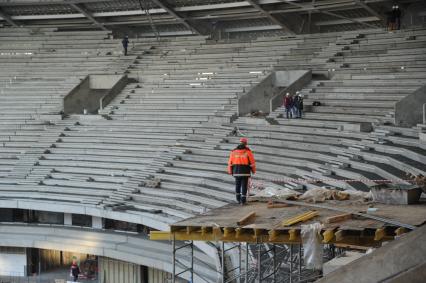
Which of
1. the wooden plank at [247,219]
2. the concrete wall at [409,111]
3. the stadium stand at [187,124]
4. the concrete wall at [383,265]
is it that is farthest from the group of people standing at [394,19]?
the concrete wall at [383,265]

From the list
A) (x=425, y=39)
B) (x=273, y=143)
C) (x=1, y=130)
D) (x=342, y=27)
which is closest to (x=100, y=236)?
(x=273, y=143)

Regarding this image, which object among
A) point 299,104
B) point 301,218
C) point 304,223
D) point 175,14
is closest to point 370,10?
point 299,104

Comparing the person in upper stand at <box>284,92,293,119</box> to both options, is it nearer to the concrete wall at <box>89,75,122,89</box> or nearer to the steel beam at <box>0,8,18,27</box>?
the concrete wall at <box>89,75,122,89</box>

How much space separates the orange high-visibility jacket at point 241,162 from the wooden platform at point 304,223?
52.0 inches

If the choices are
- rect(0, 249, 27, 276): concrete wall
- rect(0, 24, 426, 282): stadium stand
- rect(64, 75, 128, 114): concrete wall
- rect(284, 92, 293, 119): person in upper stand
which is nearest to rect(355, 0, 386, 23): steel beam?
rect(0, 24, 426, 282): stadium stand

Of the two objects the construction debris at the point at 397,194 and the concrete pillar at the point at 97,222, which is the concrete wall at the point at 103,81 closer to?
the concrete pillar at the point at 97,222

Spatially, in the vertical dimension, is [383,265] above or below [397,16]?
below

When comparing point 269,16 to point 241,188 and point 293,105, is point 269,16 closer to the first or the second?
point 293,105

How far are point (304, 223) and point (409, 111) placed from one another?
1082cm

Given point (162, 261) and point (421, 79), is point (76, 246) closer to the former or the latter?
point (162, 261)

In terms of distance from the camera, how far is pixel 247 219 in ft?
32.6

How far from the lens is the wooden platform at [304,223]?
902 centimetres

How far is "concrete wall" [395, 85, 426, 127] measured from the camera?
19.5m

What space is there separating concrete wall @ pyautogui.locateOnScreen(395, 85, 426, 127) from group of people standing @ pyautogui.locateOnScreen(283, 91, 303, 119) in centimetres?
370
